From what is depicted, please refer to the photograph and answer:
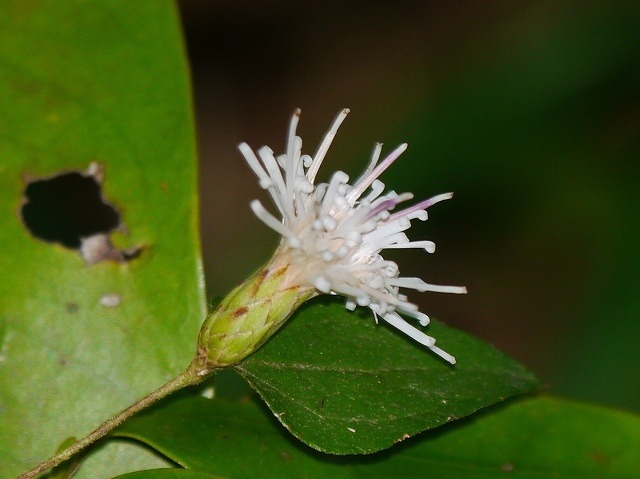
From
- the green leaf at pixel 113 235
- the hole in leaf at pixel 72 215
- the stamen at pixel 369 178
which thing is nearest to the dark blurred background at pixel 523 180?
the hole in leaf at pixel 72 215

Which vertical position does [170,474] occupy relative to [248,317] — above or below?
below

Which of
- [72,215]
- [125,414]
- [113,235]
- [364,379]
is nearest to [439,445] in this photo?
[364,379]

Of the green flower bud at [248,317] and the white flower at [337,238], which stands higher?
the white flower at [337,238]

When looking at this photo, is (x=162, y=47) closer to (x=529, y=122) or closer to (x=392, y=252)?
(x=392, y=252)

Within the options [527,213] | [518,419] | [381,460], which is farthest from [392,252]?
[381,460]

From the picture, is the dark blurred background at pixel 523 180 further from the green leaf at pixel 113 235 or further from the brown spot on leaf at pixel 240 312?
the brown spot on leaf at pixel 240 312

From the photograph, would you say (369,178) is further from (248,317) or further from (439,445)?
(439,445)
